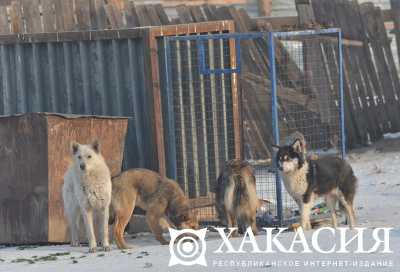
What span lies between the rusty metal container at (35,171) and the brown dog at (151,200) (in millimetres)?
613

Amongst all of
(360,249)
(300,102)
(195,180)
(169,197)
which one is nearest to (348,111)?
(300,102)

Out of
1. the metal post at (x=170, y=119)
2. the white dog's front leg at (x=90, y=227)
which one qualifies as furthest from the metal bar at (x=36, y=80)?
the white dog's front leg at (x=90, y=227)

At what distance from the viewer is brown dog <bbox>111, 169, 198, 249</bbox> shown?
35.3 ft

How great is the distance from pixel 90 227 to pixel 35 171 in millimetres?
927

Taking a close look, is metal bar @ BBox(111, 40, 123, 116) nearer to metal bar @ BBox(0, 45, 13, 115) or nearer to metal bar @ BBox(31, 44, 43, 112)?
metal bar @ BBox(31, 44, 43, 112)

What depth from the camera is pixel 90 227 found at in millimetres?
10422

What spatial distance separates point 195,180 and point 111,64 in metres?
1.63

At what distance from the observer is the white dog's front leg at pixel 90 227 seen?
10297 millimetres

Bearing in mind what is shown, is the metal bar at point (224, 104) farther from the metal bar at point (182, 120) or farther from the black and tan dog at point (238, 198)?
the black and tan dog at point (238, 198)

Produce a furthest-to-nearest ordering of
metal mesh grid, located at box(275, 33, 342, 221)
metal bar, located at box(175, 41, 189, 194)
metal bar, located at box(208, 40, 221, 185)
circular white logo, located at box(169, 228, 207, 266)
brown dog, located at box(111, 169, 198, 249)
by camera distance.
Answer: metal mesh grid, located at box(275, 33, 342, 221) → metal bar, located at box(208, 40, 221, 185) → metal bar, located at box(175, 41, 189, 194) → brown dog, located at box(111, 169, 198, 249) → circular white logo, located at box(169, 228, 207, 266)

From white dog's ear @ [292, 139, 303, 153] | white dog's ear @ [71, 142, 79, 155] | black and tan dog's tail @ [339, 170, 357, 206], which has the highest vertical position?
white dog's ear @ [71, 142, 79, 155]

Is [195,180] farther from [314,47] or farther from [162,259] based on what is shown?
[314,47]

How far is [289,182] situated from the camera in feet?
35.9

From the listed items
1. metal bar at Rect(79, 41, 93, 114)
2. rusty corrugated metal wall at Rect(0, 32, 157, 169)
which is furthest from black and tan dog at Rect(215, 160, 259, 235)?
metal bar at Rect(79, 41, 93, 114)
